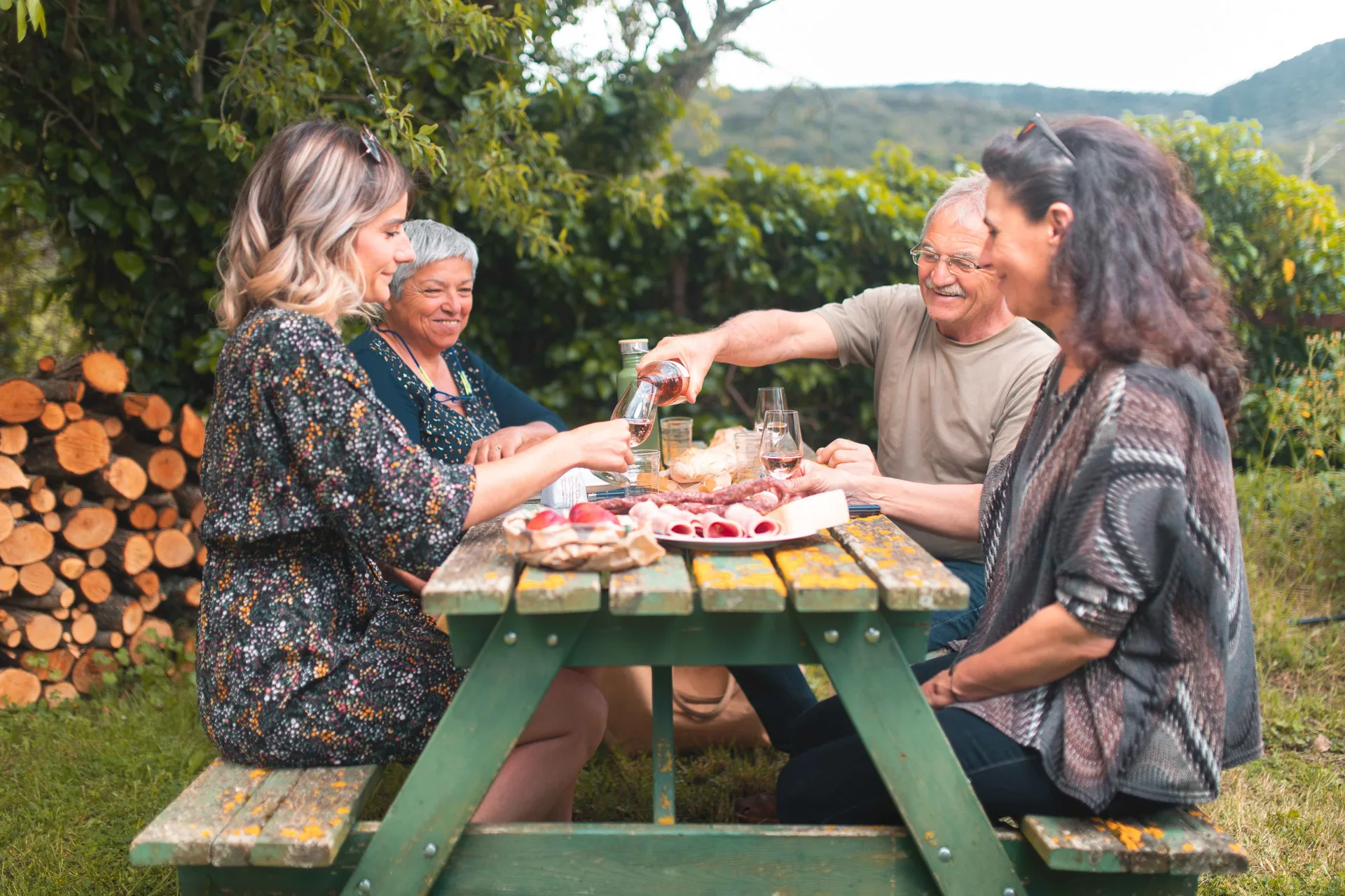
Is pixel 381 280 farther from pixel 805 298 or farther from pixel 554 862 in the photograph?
pixel 805 298

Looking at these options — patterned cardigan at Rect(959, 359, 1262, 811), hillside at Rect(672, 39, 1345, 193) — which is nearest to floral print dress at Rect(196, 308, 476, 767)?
patterned cardigan at Rect(959, 359, 1262, 811)

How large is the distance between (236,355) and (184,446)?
2477 mm

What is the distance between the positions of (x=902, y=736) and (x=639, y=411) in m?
0.99

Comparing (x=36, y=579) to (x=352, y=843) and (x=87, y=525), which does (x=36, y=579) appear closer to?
(x=87, y=525)

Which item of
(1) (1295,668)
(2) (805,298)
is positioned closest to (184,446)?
(2) (805,298)

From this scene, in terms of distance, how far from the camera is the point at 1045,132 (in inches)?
70.6

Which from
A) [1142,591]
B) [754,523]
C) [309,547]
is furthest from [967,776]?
[309,547]

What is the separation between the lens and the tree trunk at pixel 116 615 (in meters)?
3.82

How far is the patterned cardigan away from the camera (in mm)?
1595

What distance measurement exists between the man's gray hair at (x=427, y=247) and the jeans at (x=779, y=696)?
153cm

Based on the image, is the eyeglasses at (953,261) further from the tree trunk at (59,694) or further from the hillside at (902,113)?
the hillside at (902,113)

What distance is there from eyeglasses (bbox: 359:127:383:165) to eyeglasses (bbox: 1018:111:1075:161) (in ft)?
4.25

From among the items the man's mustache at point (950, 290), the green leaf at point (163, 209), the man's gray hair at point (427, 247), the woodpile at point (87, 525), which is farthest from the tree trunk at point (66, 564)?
the man's mustache at point (950, 290)

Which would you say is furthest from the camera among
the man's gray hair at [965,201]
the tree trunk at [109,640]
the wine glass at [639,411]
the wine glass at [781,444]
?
the tree trunk at [109,640]
